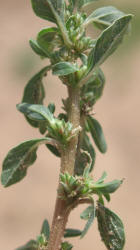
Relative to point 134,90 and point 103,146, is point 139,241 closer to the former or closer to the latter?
point 134,90

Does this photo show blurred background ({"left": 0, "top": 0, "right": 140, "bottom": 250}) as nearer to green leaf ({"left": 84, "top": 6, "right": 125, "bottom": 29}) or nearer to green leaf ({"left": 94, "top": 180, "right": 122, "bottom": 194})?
green leaf ({"left": 84, "top": 6, "right": 125, "bottom": 29})

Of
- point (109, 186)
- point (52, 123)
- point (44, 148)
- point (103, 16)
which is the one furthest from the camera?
point (44, 148)

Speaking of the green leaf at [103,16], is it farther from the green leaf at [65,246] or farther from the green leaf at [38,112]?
the green leaf at [65,246]

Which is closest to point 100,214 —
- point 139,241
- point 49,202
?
point 139,241

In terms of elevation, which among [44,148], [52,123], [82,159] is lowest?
[44,148]

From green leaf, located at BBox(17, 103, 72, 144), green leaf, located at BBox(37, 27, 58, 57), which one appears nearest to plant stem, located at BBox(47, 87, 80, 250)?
green leaf, located at BBox(17, 103, 72, 144)

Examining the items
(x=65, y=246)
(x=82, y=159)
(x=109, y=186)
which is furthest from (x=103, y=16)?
(x=65, y=246)

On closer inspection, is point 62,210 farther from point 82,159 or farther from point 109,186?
point 82,159
